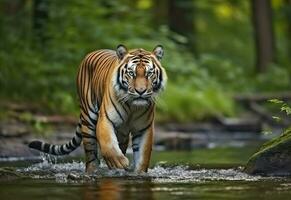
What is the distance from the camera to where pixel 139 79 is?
8.73 meters

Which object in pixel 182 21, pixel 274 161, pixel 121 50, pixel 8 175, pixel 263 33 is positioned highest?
pixel 182 21

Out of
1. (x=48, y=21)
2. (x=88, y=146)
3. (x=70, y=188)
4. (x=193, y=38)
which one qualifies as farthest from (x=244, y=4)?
(x=70, y=188)

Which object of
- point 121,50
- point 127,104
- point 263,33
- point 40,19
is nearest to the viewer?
point 127,104

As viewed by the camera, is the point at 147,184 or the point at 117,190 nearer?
the point at 117,190

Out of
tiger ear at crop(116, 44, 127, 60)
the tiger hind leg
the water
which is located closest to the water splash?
the water

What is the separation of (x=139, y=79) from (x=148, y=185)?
4.71 feet

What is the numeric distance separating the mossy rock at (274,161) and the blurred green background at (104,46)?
794 cm

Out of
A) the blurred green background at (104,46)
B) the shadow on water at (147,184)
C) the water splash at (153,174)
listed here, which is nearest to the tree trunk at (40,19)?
the blurred green background at (104,46)

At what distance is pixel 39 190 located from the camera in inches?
288

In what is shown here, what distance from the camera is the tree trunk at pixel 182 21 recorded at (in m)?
26.6

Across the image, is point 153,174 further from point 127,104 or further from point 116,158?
point 127,104

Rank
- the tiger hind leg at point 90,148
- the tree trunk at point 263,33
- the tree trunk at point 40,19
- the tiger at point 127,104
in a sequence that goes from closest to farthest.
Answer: the tiger at point 127,104
the tiger hind leg at point 90,148
the tree trunk at point 40,19
the tree trunk at point 263,33

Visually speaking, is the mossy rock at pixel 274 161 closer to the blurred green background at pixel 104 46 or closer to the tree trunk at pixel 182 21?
the blurred green background at pixel 104 46

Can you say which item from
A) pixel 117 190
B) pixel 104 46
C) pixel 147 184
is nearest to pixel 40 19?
pixel 104 46
